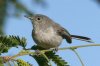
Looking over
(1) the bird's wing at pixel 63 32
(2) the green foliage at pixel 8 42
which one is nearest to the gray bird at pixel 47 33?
(1) the bird's wing at pixel 63 32

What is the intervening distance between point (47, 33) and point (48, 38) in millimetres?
181

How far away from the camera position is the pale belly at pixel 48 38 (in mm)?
4518

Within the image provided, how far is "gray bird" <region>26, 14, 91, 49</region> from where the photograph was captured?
457 cm

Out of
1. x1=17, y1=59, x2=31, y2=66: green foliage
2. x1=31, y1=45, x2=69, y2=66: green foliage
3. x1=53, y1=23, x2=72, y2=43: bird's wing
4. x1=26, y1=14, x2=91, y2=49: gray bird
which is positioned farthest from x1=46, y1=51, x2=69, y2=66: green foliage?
x1=53, y1=23, x2=72, y2=43: bird's wing

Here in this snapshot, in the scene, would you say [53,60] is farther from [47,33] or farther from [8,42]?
[47,33]

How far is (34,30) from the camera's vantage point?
16.5 feet

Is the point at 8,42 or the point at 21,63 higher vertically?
the point at 8,42

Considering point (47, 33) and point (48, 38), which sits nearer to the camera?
point (48, 38)

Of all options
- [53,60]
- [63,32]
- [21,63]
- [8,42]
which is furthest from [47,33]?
[21,63]

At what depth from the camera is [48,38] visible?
4.63 metres

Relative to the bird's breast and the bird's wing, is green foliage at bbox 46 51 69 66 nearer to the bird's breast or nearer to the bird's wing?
the bird's breast


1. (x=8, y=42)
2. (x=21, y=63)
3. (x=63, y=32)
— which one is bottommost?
(x=21, y=63)

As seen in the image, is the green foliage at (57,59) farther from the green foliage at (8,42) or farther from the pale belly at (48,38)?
the pale belly at (48,38)

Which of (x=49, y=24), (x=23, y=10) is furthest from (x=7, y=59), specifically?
(x=49, y=24)
